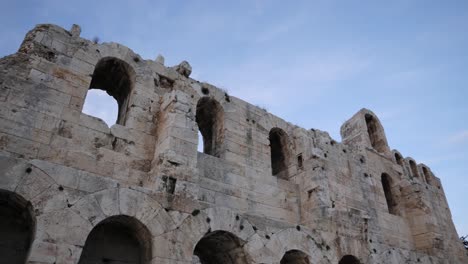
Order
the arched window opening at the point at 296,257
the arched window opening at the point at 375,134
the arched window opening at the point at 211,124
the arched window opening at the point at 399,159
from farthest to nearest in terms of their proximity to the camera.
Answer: the arched window opening at the point at 399,159 → the arched window opening at the point at 375,134 → the arched window opening at the point at 211,124 → the arched window opening at the point at 296,257

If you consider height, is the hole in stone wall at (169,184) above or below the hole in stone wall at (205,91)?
below

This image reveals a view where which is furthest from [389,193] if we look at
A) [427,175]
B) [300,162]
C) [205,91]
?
[205,91]

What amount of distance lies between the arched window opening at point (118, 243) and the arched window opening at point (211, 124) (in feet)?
10.7

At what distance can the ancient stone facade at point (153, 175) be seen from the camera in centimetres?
521

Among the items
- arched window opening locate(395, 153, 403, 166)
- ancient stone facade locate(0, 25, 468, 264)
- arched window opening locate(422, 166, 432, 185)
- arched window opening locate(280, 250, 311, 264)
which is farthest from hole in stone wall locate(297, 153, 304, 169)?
arched window opening locate(422, 166, 432, 185)

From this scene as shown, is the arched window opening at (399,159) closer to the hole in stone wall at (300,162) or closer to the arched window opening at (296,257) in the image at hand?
the hole in stone wall at (300,162)

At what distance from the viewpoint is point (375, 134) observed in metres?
15.0

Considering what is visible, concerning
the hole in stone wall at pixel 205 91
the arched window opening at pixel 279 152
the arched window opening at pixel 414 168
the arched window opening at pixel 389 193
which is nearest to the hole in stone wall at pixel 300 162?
the arched window opening at pixel 279 152

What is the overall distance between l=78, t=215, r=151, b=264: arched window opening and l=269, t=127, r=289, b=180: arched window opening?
518 cm

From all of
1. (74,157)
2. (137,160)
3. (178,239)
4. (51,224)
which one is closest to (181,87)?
(137,160)

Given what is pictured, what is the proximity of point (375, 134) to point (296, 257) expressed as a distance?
896 cm

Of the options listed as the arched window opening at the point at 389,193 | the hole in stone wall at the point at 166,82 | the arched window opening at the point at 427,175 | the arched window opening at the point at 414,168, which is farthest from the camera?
the arched window opening at the point at 427,175

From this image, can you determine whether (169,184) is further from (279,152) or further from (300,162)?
(279,152)

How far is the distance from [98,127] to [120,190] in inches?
74.0
